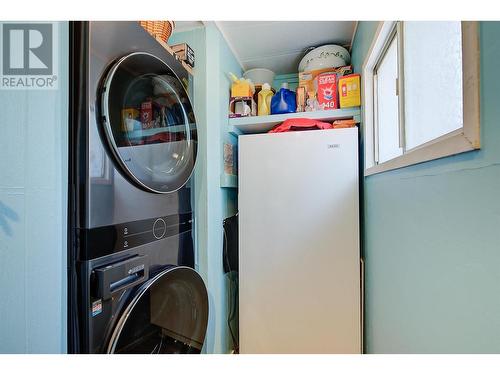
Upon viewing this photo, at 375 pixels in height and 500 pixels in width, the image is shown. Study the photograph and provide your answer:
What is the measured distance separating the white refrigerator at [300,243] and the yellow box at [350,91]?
23 cm

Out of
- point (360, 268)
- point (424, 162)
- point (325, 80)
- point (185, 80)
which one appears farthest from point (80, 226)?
point (325, 80)

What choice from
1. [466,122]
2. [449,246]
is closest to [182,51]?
[466,122]

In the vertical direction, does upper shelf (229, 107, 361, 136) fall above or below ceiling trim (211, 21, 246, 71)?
below

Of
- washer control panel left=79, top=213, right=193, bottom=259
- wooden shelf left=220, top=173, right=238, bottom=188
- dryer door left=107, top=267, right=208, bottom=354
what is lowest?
dryer door left=107, top=267, right=208, bottom=354

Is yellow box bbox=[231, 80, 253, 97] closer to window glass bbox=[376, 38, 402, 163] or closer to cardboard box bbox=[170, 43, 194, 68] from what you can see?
cardboard box bbox=[170, 43, 194, 68]

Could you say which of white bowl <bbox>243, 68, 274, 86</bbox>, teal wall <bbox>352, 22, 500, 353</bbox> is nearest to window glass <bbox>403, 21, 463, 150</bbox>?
teal wall <bbox>352, 22, 500, 353</bbox>

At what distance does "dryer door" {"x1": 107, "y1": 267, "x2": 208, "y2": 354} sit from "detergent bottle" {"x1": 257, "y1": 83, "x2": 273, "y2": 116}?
1.19 metres

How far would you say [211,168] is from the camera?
131cm

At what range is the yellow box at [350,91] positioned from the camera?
1.36 m

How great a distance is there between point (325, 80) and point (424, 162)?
1.10 m

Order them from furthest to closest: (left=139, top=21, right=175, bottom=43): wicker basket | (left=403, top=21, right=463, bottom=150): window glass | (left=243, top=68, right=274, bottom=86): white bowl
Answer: (left=243, top=68, right=274, bottom=86): white bowl
(left=139, top=21, right=175, bottom=43): wicker basket
(left=403, top=21, right=463, bottom=150): window glass

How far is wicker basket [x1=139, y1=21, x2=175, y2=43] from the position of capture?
3.16 feet

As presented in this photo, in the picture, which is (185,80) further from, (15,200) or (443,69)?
(443,69)

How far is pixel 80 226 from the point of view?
0.61m
